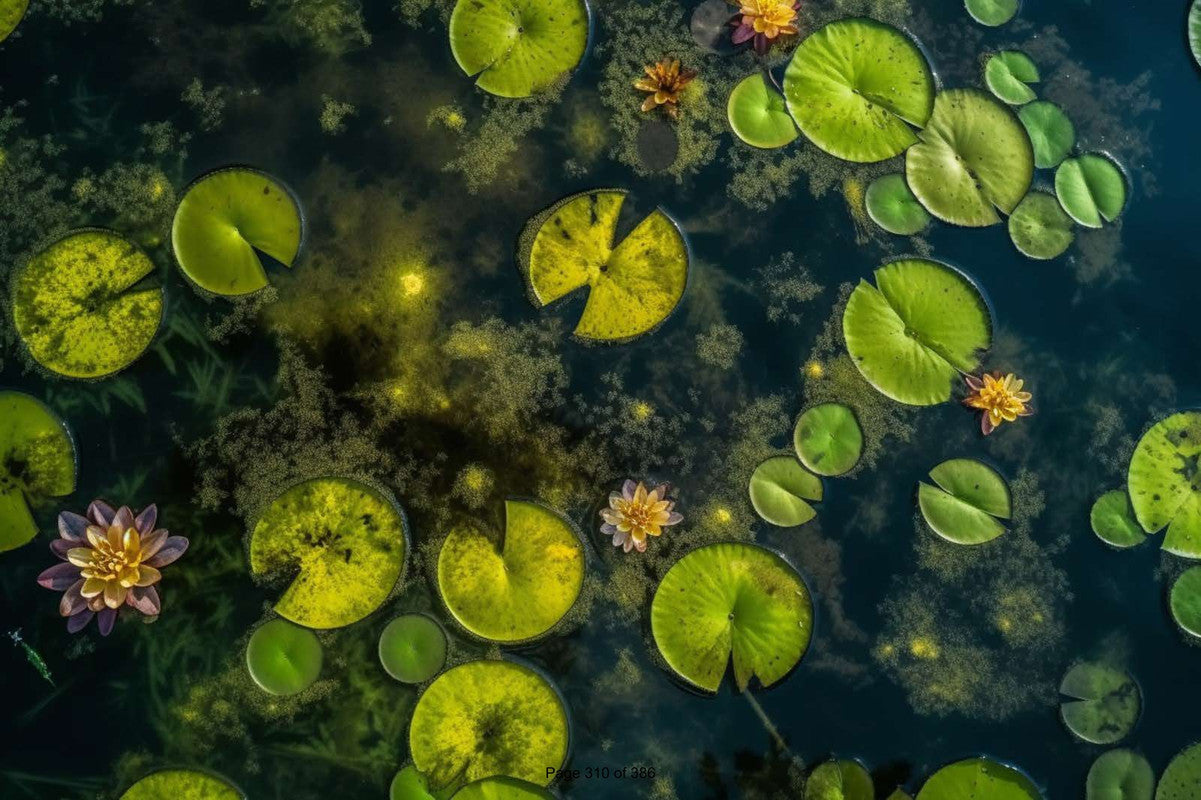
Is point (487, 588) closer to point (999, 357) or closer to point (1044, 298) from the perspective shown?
point (999, 357)

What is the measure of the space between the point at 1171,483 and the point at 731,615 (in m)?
2.12

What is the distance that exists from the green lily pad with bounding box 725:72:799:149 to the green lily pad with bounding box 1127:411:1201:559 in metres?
2.19

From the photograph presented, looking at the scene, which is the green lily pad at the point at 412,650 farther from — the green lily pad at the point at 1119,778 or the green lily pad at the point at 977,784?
the green lily pad at the point at 1119,778

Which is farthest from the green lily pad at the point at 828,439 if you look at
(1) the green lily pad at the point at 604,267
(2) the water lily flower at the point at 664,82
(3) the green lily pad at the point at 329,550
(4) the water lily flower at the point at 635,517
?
(3) the green lily pad at the point at 329,550

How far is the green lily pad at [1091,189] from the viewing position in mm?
3967

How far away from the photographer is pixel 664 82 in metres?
3.91

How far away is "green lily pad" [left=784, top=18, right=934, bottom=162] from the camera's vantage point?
394cm

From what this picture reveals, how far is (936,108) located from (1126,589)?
2386 millimetres

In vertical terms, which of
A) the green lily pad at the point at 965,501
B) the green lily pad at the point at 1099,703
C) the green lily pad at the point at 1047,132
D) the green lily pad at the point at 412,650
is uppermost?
the green lily pad at the point at 1047,132

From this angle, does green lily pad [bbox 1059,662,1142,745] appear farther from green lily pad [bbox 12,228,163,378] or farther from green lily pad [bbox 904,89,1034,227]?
green lily pad [bbox 12,228,163,378]

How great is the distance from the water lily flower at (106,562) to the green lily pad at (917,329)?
123 inches

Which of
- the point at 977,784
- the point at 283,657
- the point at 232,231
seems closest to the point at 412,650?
the point at 283,657

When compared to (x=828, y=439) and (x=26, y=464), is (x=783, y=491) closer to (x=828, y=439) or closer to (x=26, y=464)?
(x=828, y=439)

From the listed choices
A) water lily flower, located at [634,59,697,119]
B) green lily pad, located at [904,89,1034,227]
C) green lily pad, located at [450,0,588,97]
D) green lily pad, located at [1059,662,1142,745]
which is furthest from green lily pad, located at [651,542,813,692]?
green lily pad, located at [450,0,588,97]
